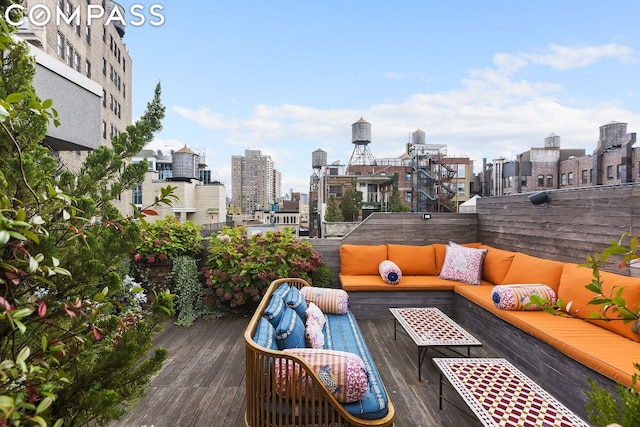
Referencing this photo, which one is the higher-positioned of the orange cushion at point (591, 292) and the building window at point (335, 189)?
the building window at point (335, 189)

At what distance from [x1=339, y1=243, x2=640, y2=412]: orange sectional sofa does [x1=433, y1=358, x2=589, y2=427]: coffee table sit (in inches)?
21.7

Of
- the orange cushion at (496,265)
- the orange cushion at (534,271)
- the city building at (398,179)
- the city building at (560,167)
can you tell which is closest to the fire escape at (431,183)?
the city building at (398,179)

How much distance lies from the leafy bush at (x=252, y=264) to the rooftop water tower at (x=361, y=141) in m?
28.4

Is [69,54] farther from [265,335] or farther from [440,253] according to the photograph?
[265,335]

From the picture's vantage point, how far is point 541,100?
12094mm

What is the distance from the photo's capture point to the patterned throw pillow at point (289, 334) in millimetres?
2180

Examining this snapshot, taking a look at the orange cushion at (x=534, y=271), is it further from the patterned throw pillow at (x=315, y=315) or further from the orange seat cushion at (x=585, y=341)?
the patterned throw pillow at (x=315, y=315)

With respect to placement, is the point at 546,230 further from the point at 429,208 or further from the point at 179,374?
the point at 429,208

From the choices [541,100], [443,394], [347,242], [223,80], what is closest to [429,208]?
[541,100]

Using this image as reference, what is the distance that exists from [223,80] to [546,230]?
27.3ft

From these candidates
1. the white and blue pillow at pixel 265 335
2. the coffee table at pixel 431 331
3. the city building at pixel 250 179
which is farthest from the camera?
the city building at pixel 250 179

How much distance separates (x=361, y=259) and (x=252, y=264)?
1638mm

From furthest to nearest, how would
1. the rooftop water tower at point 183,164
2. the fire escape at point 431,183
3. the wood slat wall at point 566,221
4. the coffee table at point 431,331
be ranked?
the fire escape at point 431,183, the rooftop water tower at point 183,164, the wood slat wall at point 566,221, the coffee table at point 431,331

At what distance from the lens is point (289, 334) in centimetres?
220
